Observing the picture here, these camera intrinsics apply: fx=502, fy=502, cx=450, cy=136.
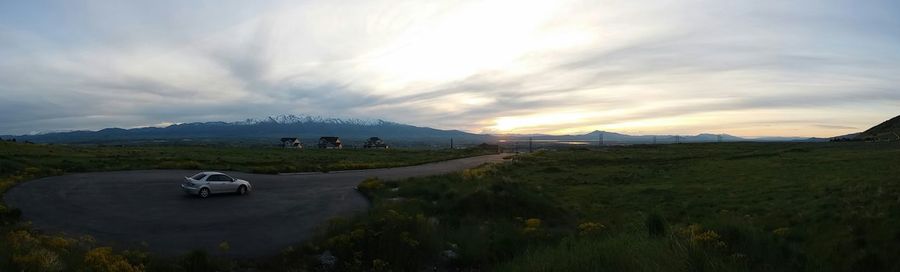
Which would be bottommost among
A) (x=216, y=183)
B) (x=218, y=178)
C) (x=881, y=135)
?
(x=216, y=183)

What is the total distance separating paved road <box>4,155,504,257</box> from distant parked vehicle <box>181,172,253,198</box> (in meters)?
0.43

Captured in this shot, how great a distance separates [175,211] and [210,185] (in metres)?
5.32

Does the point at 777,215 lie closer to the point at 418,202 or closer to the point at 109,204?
the point at 418,202

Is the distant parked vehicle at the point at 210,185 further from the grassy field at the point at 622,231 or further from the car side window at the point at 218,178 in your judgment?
the grassy field at the point at 622,231

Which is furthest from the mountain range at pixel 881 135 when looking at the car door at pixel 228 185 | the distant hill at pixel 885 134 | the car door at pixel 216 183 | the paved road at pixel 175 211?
the car door at pixel 216 183

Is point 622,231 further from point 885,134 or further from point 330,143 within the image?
point 885,134

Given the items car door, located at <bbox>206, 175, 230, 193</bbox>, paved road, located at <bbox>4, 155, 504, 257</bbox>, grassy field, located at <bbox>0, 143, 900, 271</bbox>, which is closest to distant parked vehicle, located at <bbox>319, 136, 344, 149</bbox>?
paved road, located at <bbox>4, 155, 504, 257</bbox>

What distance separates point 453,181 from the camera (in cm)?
3312

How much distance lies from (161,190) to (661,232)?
25035mm

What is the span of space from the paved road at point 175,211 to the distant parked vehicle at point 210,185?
0.43 meters

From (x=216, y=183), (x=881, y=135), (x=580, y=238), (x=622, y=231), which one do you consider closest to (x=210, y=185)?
(x=216, y=183)

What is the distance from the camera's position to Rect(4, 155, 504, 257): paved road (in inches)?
593

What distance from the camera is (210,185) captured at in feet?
83.7

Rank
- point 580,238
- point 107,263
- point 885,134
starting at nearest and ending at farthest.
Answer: point 107,263 < point 580,238 < point 885,134
